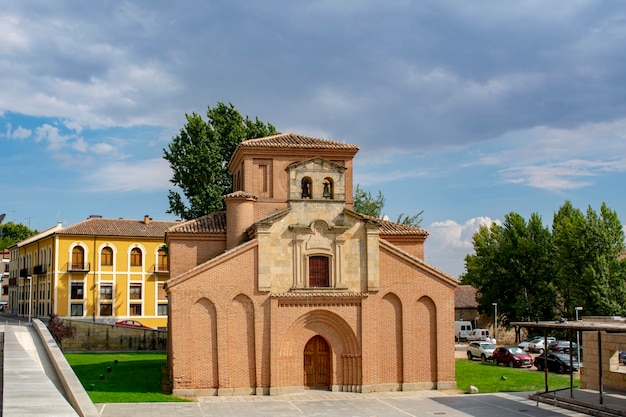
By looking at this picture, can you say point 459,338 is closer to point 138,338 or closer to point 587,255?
point 587,255

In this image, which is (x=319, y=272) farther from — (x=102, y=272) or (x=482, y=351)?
(x=102, y=272)

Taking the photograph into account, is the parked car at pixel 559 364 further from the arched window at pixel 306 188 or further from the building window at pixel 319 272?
the arched window at pixel 306 188

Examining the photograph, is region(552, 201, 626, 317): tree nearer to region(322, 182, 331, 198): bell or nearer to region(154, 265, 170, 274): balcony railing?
region(322, 182, 331, 198): bell

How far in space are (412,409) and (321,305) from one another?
6795 mm

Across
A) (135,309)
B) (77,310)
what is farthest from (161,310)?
(77,310)

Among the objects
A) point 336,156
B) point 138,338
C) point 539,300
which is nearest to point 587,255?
point 539,300

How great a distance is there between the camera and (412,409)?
27500mm

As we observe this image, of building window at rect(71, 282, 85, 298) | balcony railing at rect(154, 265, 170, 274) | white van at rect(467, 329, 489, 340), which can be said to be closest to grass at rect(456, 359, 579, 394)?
white van at rect(467, 329, 489, 340)

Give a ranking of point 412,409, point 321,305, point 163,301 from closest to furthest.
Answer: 1. point 412,409
2. point 321,305
3. point 163,301

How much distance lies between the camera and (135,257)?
64.1m

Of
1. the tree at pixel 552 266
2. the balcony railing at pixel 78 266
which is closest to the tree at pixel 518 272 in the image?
the tree at pixel 552 266

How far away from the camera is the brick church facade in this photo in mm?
30438

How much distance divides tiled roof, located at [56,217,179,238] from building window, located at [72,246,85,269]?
152 cm

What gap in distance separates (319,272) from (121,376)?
39.1 ft
